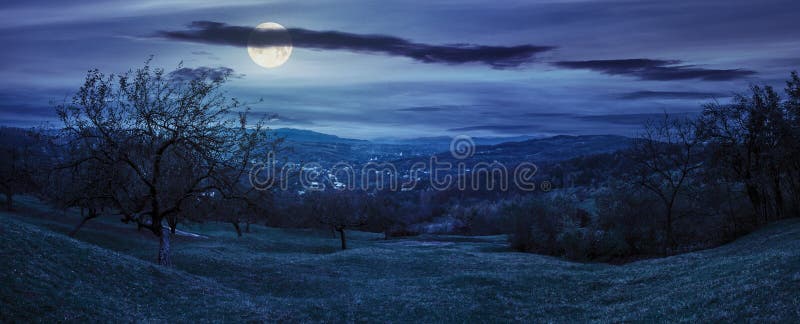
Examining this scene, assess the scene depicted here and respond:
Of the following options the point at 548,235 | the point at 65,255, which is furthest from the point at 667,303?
the point at 548,235

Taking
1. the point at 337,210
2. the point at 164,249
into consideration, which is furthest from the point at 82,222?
the point at 337,210

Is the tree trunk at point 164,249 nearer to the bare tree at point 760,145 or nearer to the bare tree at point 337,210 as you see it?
the bare tree at point 337,210

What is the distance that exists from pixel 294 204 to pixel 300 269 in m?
40.4

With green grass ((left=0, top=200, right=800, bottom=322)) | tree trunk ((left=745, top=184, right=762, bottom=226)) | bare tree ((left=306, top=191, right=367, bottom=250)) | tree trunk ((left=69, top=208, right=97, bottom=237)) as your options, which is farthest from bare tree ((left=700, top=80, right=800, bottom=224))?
tree trunk ((left=69, top=208, right=97, bottom=237))

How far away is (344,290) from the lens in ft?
110

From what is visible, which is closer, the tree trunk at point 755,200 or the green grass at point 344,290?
the green grass at point 344,290

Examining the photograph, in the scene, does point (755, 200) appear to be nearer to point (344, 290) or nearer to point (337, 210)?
point (344, 290)

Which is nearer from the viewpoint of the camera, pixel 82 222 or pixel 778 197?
pixel 82 222

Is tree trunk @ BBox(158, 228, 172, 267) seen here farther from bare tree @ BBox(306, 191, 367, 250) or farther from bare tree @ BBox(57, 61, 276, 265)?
bare tree @ BBox(306, 191, 367, 250)

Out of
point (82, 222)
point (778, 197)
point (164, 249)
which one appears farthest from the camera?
point (778, 197)

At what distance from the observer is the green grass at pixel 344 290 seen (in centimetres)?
1856

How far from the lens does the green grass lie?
1856 centimetres

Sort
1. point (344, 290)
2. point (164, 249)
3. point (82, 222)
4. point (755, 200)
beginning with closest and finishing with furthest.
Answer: point (344, 290)
point (164, 249)
point (82, 222)
point (755, 200)

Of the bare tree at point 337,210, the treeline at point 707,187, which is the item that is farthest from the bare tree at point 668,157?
the bare tree at point 337,210
